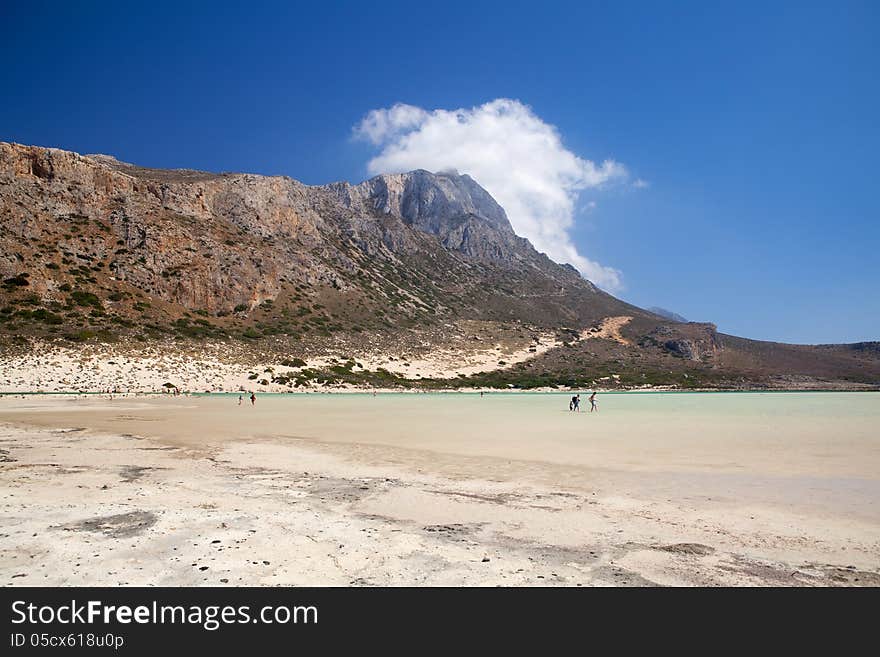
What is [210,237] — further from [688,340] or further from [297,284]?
[688,340]

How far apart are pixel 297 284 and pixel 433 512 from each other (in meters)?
88.3

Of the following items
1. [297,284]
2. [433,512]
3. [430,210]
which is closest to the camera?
[433,512]

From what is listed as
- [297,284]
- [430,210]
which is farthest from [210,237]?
[430,210]

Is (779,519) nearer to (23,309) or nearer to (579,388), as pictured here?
(23,309)

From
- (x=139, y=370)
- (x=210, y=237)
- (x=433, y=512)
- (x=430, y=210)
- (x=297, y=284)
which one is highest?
(x=430, y=210)

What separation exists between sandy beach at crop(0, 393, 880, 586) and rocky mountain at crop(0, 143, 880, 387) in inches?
1989

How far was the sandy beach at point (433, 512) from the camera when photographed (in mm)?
5723

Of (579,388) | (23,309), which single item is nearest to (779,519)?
(23,309)

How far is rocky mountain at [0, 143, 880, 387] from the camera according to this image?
65188 millimetres

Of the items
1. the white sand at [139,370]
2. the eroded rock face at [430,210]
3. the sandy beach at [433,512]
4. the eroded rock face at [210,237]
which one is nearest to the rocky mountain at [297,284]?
the eroded rock face at [210,237]

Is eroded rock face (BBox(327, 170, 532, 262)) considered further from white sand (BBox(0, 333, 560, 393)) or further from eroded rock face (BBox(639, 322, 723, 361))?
white sand (BBox(0, 333, 560, 393))

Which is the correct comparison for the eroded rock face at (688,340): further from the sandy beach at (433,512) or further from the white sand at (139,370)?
the sandy beach at (433,512)

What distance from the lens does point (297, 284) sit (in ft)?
303
